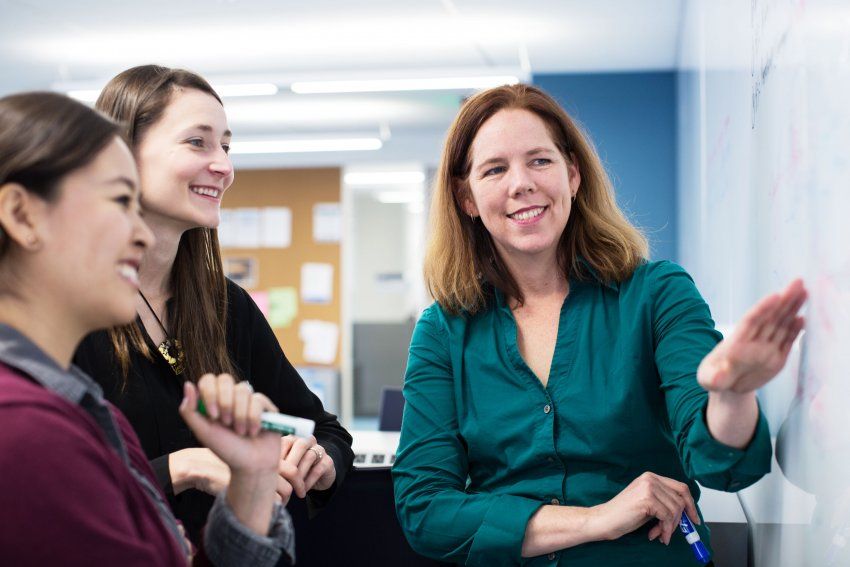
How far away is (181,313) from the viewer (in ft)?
5.87

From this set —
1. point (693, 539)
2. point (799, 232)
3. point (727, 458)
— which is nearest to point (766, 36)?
point (799, 232)

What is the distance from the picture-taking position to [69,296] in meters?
0.97

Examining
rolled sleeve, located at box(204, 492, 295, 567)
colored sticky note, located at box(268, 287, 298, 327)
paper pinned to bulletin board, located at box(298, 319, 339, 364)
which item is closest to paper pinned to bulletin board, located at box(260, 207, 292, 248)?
colored sticky note, located at box(268, 287, 298, 327)

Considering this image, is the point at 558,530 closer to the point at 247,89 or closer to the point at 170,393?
the point at 170,393

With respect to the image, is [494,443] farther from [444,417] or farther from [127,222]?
[127,222]

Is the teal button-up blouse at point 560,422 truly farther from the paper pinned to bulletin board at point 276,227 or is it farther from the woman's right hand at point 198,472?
the paper pinned to bulletin board at point 276,227

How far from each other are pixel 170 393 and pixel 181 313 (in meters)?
0.17

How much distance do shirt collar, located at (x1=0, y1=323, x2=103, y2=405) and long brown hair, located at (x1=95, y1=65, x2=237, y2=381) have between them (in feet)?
2.49

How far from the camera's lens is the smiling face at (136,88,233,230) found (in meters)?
1.73

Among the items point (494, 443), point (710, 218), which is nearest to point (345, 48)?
point (710, 218)

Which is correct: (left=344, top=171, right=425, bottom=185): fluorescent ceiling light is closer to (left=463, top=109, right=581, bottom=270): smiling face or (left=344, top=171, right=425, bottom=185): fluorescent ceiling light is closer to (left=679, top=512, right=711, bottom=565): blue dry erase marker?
(left=463, top=109, right=581, bottom=270): smiling face

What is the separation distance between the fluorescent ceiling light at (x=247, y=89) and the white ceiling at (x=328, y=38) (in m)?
0.05

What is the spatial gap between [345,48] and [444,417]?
14.9ft

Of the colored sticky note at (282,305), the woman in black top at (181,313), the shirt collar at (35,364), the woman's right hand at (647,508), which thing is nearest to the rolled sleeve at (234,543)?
the shirt collar at (35,364)
